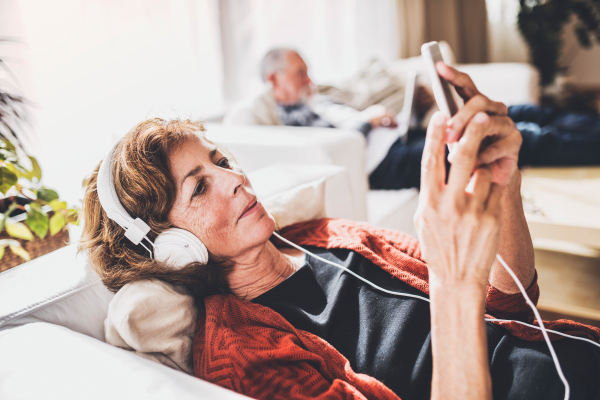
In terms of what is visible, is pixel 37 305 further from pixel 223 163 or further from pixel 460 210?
pixel 460 210

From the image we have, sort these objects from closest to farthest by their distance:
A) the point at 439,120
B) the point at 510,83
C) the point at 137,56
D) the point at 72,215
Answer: the point at 439,120, the point at 72,215, the point at 137,56, the point at 510,83

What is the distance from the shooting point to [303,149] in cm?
173

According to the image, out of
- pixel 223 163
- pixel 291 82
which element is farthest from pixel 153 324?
pixel 291 82

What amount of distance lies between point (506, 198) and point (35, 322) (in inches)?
34.2

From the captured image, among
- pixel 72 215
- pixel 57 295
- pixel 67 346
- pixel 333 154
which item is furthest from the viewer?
pixel 333 154

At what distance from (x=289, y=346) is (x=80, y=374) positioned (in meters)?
0.33

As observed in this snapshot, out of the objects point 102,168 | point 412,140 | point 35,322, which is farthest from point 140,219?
point 412,140

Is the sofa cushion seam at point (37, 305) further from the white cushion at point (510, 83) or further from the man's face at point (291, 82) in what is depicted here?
the white cushion at point (510, 83)

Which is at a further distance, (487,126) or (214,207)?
(214,207)

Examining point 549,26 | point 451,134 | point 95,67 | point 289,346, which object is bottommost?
point 289,346

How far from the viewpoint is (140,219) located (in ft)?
2.80

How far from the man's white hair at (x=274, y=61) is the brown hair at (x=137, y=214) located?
64.0 inches

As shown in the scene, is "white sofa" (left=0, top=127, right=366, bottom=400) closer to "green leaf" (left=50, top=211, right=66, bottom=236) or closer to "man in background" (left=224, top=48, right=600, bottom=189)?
"green leaf" (left=50, top=211, right=66, bottom=236)

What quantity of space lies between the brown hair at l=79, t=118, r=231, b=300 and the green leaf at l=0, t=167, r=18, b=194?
0.66 feet
